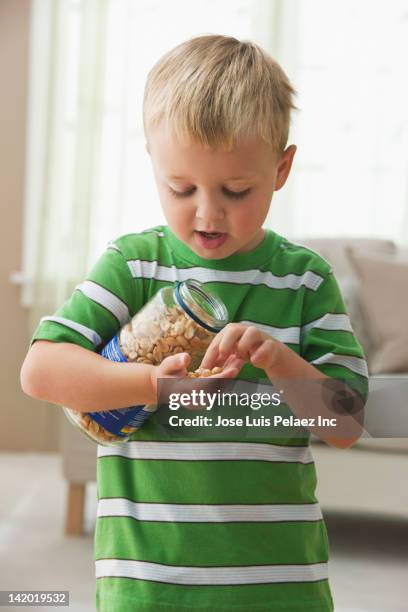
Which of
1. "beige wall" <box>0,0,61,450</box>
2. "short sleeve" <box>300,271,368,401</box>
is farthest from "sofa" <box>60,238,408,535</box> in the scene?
"short sleeve" <box>300,271,368,401</box>

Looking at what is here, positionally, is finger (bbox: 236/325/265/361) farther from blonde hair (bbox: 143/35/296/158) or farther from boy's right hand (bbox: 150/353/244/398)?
blonde hair (bbox: 143/35/296/158)

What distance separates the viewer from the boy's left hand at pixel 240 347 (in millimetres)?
535

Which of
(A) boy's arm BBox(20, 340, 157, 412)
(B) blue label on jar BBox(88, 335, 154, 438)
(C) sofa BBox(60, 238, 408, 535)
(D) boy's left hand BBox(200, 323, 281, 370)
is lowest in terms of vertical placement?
(C) sofa BBox(60, 238, 408, 535)

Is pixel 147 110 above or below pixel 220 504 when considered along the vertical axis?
above

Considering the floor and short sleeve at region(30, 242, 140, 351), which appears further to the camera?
the floor

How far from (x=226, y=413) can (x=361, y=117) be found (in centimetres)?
267

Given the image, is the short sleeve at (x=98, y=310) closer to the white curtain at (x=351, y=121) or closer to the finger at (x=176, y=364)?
the finger at (x=176, y=364)

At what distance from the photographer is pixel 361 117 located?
3.12 meters

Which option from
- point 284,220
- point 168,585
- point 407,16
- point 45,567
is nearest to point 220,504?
point 168,585

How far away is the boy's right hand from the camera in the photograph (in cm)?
53

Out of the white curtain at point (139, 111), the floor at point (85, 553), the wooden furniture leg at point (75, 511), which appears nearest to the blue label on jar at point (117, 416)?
the floor at point (85, 553)

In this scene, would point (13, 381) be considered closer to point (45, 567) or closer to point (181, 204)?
point (45, 567)

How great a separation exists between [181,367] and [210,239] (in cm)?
13

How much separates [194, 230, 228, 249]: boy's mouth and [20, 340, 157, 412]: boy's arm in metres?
0.10
